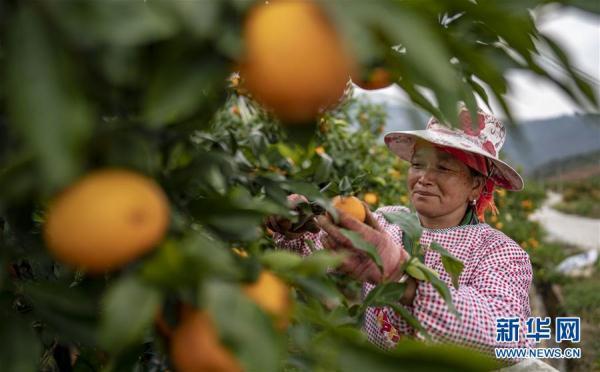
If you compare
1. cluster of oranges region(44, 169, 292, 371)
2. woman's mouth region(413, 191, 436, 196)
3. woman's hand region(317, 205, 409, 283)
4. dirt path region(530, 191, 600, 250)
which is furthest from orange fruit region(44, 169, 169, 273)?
dirt path region(530, 191, 600, 250)

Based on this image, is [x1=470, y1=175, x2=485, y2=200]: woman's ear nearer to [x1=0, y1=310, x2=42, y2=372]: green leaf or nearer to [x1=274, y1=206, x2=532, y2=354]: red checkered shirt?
[x1=274, y1=206, x2=532, y2=354]: red checkered shirt

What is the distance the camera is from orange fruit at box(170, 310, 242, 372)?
39 centimetres

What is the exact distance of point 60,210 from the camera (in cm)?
37

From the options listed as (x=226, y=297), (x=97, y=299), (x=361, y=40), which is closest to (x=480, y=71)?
(x=361, y=40)

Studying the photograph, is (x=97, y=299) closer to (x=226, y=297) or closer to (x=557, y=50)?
(x=226, y=297)

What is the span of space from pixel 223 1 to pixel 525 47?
0.22 metres

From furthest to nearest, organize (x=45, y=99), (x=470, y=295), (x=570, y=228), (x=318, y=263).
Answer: (x=570, y=228) < (x=470, y=295) < (x=318, y=263) < (x=45, y=99)

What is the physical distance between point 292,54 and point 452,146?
122 centimetres

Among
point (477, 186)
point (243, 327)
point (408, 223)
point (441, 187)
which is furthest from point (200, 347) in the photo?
point (477, 186)

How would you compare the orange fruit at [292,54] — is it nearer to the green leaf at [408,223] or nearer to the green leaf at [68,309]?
the green leaf at [68,309]

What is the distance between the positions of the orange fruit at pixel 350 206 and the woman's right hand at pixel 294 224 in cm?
5

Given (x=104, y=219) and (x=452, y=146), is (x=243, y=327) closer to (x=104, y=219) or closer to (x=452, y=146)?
(x=104, y=219)

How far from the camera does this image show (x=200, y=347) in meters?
0.39

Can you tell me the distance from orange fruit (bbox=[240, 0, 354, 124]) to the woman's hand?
18.2 inches
